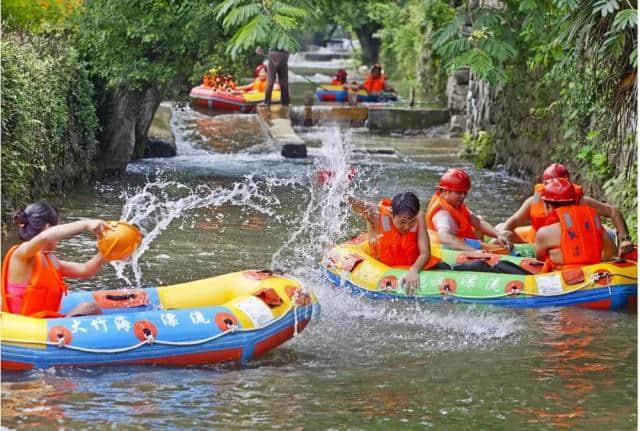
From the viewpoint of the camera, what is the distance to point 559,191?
1062 centimetres

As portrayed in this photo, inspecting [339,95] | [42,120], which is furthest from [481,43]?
[339,95]

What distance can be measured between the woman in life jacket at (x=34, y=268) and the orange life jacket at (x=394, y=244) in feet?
10.9

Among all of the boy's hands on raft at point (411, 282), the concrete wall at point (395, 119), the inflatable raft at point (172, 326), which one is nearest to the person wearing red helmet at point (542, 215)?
the boy's hands on raft at point (411, 282)

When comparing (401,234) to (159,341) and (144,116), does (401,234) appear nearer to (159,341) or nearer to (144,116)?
(159,341)

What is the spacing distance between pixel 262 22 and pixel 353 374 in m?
2.58

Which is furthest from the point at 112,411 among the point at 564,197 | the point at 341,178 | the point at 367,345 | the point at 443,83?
the point at 443,83

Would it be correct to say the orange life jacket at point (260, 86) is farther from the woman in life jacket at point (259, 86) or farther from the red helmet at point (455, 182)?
the red helmet at point (455, 182)

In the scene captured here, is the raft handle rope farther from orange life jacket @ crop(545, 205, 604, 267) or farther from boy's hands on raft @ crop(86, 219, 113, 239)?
orange life jacket @ crop(545, 205, 604, 267)

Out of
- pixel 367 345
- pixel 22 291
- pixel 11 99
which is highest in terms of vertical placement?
pixel 11 99

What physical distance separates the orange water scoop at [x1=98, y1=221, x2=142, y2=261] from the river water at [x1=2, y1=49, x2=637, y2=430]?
817mm

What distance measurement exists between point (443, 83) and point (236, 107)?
5262 millimetres

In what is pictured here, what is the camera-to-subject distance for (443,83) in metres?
29.5

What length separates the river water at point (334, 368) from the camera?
750 cm

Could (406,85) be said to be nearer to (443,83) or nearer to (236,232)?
(443,83)
